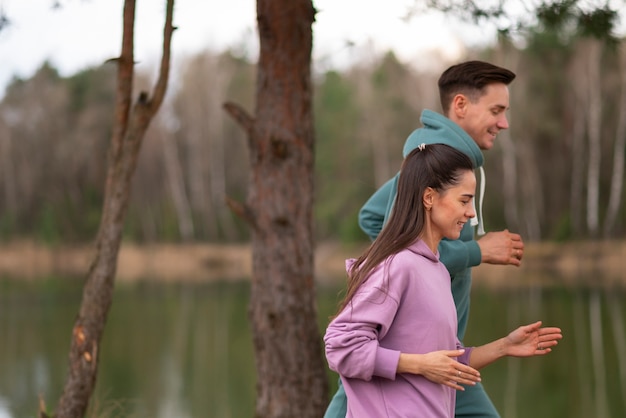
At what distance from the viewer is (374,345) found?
2182 mm

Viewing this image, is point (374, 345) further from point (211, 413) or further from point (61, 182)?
point (61, 182)

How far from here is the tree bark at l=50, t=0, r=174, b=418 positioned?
4445mm

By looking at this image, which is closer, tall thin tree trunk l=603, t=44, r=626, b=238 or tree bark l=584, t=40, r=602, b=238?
tall thin tree trunk l=603, t=44, r=626, b=238

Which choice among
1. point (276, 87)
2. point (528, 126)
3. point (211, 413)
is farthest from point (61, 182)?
point (276, 87)

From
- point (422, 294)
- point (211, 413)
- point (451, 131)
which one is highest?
point (451, 131)

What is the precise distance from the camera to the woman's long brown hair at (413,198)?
231cm

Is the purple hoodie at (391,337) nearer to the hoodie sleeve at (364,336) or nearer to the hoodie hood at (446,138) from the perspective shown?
the hoodie sleeve at (364,336)

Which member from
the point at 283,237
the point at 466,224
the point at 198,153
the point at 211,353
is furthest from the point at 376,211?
the point at 198,153

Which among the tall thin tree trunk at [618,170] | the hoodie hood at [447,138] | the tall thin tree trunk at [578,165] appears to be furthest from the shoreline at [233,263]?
the hoodie hood at [447,138]

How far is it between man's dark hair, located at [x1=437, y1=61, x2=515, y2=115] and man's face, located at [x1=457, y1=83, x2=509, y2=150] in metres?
0.02

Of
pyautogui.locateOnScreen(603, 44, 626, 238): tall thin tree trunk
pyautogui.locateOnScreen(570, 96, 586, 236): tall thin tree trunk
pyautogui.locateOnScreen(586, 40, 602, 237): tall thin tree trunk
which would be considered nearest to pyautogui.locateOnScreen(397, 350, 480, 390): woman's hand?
pyautogui.locateOnScreen(603, 44, 626, 238): tall thin tree trunk

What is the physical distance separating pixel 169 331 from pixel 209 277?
8.30m

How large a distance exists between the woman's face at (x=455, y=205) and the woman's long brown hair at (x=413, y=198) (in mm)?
14

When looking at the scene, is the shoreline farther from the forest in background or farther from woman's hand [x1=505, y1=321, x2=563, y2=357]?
woman's hand [x1=505, y1=321, x2=563, y2=357]
